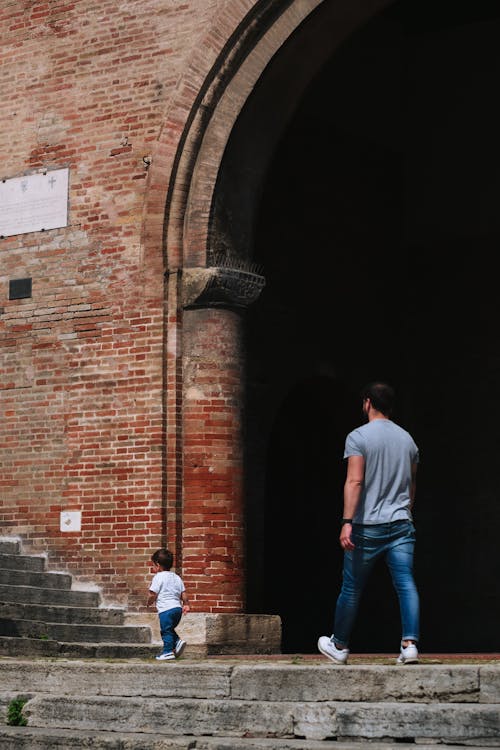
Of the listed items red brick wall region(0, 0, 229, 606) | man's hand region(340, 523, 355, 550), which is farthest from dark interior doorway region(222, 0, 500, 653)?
man's hand region(340, 523, 355, 550)

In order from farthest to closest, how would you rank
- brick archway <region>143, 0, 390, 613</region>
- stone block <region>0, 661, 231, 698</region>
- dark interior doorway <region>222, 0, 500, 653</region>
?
dark interior doorway <region>222, 0, 500, 653</region> → brick archway <region>143, 0, 390, 613</region> → stone block <region>0, 661, 231, 698</region>

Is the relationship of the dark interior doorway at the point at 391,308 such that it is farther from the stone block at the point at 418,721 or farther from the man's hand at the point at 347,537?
the stone block at the point at 418,721

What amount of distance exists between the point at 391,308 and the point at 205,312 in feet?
16.7

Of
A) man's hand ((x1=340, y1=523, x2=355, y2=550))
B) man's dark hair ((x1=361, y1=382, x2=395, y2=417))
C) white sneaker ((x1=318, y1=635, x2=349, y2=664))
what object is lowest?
white sneaker ((x1=318, y1=635, x2=349, y2=664))

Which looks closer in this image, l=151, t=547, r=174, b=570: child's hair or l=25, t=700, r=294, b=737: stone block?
l=25, t=700, r=294, b=737: stone block

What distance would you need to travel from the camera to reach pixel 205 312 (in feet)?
40.1

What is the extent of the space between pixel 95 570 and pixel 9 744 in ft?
15.5

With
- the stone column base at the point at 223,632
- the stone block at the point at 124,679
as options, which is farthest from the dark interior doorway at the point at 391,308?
the stone block at the point at 124,679

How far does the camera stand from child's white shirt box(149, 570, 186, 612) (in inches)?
399

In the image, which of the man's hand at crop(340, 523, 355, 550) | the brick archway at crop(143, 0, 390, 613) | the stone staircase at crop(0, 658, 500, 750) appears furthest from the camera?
the brick archway at crop(143, 0, 390, 613)

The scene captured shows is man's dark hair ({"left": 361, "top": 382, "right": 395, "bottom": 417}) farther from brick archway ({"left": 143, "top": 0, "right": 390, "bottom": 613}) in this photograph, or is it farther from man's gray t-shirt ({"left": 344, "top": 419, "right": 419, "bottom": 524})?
brick archway ({"left": 143, "top": 0, "right": 390, "bottom": 613})

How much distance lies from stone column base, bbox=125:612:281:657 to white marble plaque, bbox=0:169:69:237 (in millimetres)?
3791

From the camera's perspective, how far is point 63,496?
12602 mm

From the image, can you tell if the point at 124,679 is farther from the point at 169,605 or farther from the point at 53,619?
the point at 53,619
